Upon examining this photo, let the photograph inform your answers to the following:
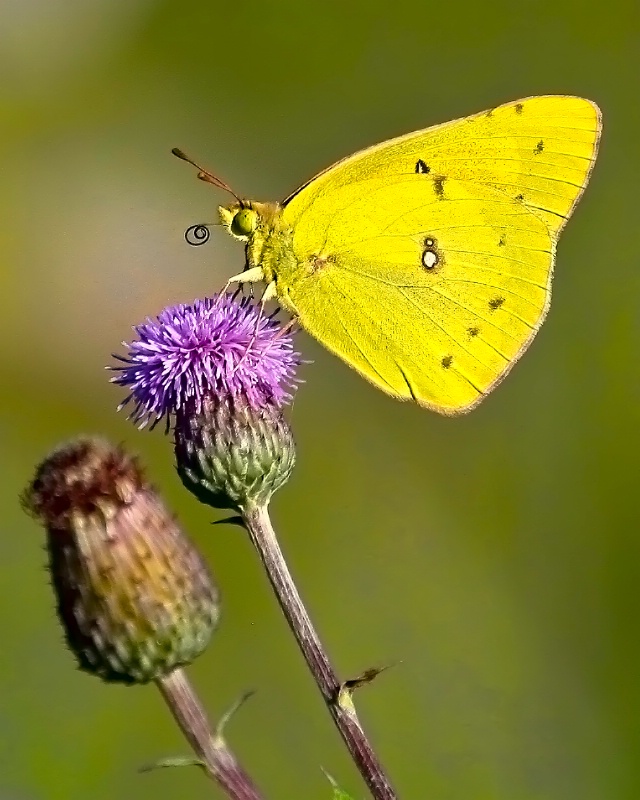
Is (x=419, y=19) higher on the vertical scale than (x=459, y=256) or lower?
higher

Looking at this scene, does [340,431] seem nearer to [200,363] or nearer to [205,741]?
[200,363]

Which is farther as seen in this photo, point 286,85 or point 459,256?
point 286,85

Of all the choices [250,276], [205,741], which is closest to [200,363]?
[250,276]

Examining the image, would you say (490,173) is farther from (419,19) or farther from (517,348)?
(419,19)

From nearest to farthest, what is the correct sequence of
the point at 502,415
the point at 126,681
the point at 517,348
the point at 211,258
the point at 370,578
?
the point at 126,681 < the point at 517,348 < the point at 211,258 < the point at 370,578 < the point at 502,415

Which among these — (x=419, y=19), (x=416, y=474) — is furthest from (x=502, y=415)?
(x=419, y=19)

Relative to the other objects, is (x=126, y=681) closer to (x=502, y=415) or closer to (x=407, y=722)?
(x=407, y=722)

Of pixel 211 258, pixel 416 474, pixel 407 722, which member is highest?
pixel 211 258

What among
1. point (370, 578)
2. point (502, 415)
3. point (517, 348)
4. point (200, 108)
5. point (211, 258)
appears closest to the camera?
point (517, 348)
